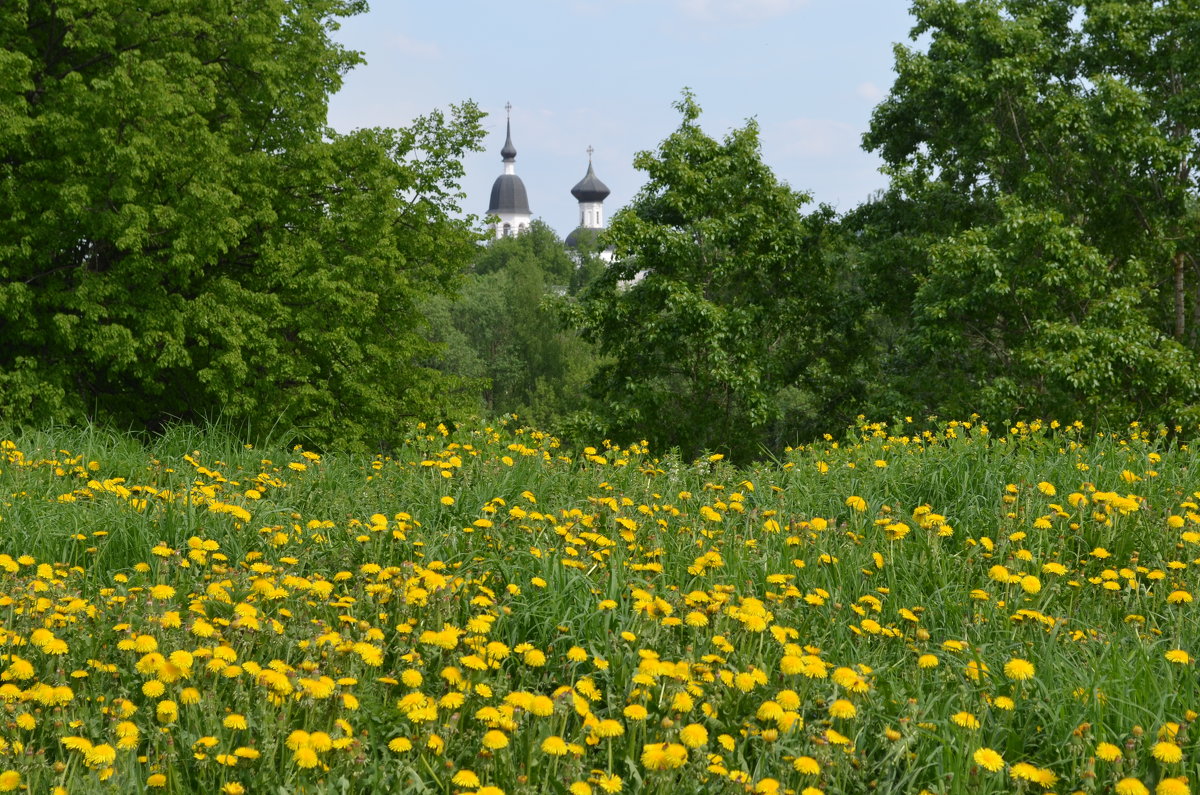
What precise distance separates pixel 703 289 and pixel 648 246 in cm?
145

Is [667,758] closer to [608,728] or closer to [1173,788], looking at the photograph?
[608,728]

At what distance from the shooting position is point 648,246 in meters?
19.2

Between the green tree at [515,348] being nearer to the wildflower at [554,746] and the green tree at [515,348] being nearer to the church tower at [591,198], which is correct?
the wildflower at [554,746]

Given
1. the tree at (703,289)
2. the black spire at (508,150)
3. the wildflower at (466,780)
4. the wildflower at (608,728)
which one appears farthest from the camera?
the black spire at (508,150)

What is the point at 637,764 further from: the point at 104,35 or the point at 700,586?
the point at 104,35

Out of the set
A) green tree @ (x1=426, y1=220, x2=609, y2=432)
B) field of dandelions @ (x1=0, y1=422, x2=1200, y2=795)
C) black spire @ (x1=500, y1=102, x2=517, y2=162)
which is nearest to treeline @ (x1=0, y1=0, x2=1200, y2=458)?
field of dandelions @ (x1=0, y1=422, x2=1200, y2=795)

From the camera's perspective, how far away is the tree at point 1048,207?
15070mm

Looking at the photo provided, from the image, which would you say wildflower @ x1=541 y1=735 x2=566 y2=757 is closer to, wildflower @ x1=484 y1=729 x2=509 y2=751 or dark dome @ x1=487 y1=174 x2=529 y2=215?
wildflower @ x1=484 y1=729 x2=509 y2=751

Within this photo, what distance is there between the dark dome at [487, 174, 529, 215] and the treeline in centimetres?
10558

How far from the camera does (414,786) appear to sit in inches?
104

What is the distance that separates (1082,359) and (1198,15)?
6219 millimetres

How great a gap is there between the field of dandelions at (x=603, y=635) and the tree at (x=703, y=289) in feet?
43.2

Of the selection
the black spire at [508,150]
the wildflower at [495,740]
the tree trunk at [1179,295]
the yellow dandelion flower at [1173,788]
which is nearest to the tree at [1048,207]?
the tree trunk at [1179,295]

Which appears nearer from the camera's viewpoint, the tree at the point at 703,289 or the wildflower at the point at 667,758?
the wildflower at the point at 667,758
